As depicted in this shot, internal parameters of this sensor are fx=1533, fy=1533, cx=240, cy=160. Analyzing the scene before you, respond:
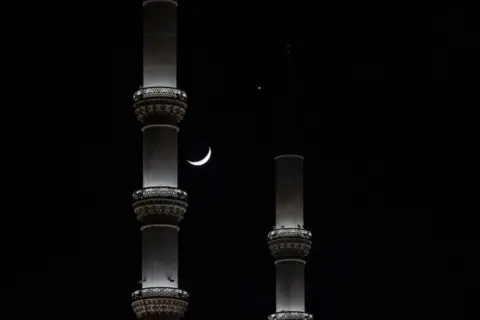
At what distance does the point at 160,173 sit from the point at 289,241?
9.74m

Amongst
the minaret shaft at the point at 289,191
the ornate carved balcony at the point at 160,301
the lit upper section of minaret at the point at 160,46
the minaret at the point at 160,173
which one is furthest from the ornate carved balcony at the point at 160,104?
the minaret shaft at the point at 289,191

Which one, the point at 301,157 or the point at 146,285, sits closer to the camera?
the point at 146,285

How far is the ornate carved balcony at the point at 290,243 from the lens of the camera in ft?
201

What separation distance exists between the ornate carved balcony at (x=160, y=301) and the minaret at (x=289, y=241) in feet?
32.8

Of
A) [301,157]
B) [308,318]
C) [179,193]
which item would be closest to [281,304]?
[308,318]

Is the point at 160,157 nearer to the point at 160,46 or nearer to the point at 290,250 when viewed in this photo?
the point at 160,46

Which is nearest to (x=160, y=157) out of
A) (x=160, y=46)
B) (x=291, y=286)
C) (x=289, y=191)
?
(x=160, y=46)

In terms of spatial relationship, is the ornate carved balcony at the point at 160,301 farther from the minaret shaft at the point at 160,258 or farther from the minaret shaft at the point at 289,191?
the minaret shaft at the point at 289,191

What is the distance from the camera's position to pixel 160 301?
51.6 meters

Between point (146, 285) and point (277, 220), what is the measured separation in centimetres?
1208

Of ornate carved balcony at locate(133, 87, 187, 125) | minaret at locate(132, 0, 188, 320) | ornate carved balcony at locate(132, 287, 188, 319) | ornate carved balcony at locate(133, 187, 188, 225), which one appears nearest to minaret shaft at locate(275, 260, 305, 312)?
minaret at locate(132, 0, 188, 320)

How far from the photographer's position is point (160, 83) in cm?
5409

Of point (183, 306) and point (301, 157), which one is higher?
point (301, 157)

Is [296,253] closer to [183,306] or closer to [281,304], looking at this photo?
[281,304]
